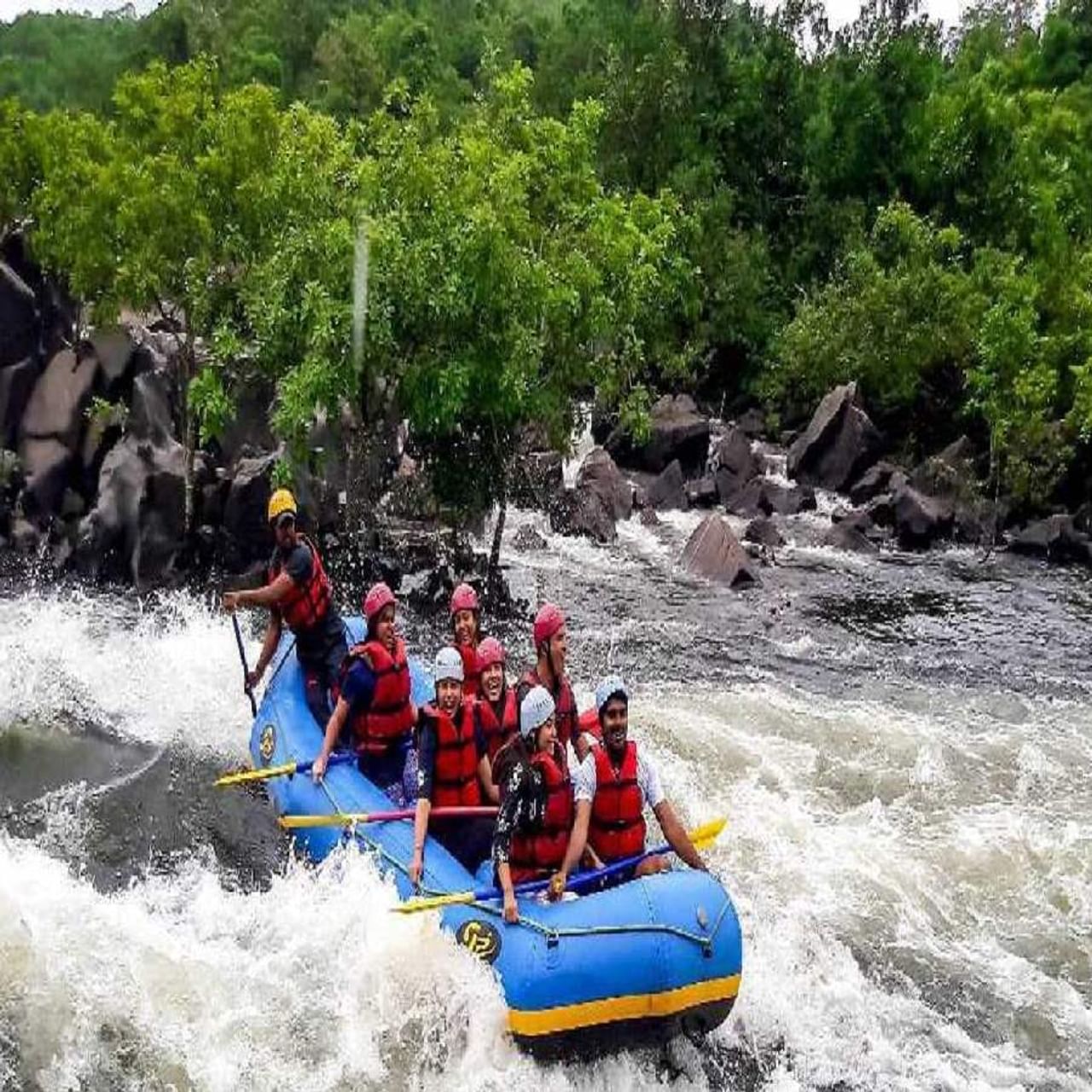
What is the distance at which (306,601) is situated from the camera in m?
11.2

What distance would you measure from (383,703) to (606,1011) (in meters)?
3.20

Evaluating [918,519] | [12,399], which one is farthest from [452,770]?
[918,519]

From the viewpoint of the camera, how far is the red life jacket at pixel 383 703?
10.0m

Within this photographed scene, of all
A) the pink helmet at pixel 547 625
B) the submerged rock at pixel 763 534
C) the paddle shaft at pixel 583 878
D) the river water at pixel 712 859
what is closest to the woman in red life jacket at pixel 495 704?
the pink helmet at pixel 547 625

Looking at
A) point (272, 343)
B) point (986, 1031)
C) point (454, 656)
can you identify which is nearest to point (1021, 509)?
point (272, 343)

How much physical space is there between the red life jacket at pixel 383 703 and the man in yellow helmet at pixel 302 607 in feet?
3.37

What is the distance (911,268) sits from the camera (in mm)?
27516

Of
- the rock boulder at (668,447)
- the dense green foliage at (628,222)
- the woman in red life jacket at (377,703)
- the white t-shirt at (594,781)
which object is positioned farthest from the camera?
the rock boulder at (668,447)

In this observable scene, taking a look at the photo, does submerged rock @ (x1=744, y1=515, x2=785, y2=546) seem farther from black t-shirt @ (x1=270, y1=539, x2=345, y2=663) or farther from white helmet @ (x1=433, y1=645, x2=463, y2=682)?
white helmet @ (x1=433, y1=645, x2=463, y2=682)

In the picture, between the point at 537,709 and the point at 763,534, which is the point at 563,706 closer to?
the point at 537,709

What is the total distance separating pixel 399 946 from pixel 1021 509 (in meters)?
18.3

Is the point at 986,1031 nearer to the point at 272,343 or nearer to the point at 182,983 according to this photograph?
the point at 182,983

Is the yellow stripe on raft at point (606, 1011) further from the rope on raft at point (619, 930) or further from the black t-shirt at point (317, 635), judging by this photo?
the black t-shirt at point (317, 635)

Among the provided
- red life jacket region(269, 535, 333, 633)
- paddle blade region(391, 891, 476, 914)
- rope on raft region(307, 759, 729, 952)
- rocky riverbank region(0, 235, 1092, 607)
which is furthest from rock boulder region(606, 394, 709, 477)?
rope on raft region(307, 759, 729, 952)
